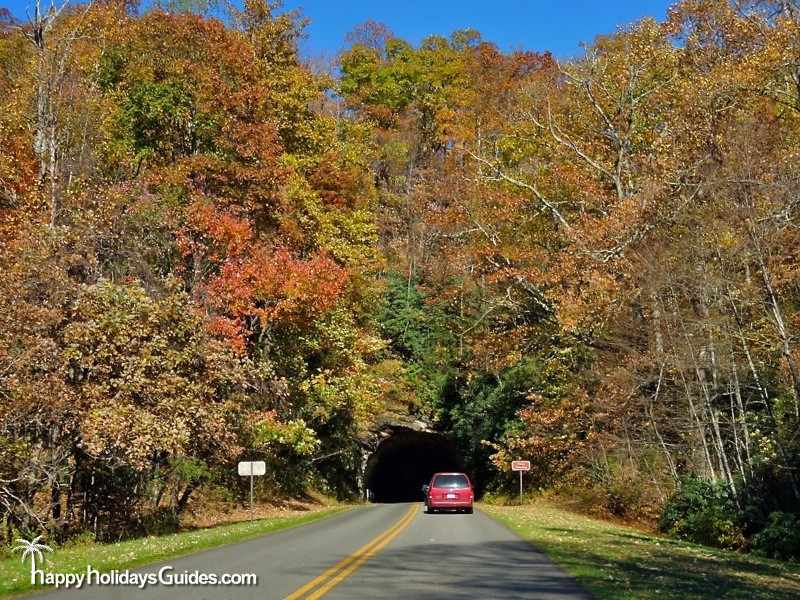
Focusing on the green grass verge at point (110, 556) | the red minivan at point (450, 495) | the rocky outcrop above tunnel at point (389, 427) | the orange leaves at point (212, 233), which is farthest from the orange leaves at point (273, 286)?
the rocky outcrop above tunnel at point (389, 427)

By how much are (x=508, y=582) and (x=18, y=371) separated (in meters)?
13.1

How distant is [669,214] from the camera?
Result: 28000mm

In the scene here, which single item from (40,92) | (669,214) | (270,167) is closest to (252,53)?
(270,167)

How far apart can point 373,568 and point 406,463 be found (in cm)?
5920

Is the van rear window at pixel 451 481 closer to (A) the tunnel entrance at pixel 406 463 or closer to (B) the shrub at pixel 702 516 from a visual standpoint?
(B) the shrub at pixel 702 516

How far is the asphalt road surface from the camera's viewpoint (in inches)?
402

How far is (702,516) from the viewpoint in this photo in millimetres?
24297

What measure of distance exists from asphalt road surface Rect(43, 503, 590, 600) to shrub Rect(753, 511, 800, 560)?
269 inches

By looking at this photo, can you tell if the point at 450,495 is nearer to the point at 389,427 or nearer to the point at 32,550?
the point at 32,550

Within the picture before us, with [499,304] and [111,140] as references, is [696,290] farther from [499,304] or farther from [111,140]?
[111,140]

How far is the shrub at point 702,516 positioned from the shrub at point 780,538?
165 centimetres

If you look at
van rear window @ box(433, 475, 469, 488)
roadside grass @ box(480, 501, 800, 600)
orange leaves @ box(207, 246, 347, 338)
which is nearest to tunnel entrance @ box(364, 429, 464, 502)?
van rear window @ box(433, 475, 469, 488)

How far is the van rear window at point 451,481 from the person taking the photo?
30.6 metres

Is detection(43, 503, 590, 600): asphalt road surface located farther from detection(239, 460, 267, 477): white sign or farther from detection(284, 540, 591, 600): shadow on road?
detection(239, 460, 267, 477): white sign
